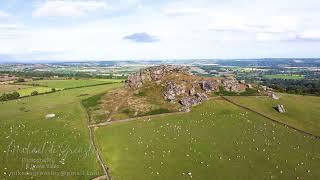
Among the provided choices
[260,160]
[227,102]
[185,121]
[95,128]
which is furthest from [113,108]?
[260,160]

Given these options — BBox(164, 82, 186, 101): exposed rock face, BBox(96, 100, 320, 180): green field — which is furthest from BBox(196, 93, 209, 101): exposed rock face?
BBox(96, 100, 320, 180): green field

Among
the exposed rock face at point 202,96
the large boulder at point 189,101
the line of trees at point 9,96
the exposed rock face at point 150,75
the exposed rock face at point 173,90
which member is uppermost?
the exposed rock face at point 150,75

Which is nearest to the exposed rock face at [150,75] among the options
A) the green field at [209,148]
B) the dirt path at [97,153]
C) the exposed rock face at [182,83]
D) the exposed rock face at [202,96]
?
the exposed rock face at [182,83]

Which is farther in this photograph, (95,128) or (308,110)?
(308,110)

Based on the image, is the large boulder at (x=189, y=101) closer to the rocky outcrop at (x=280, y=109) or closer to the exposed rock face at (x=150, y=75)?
the exposed rock face at (x=150, y=75)

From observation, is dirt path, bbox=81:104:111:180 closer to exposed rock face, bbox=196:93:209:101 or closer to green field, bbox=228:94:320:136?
exposed rock face, bbox=196:93:209:101

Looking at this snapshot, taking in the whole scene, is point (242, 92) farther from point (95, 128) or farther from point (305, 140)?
point (95, 128)
